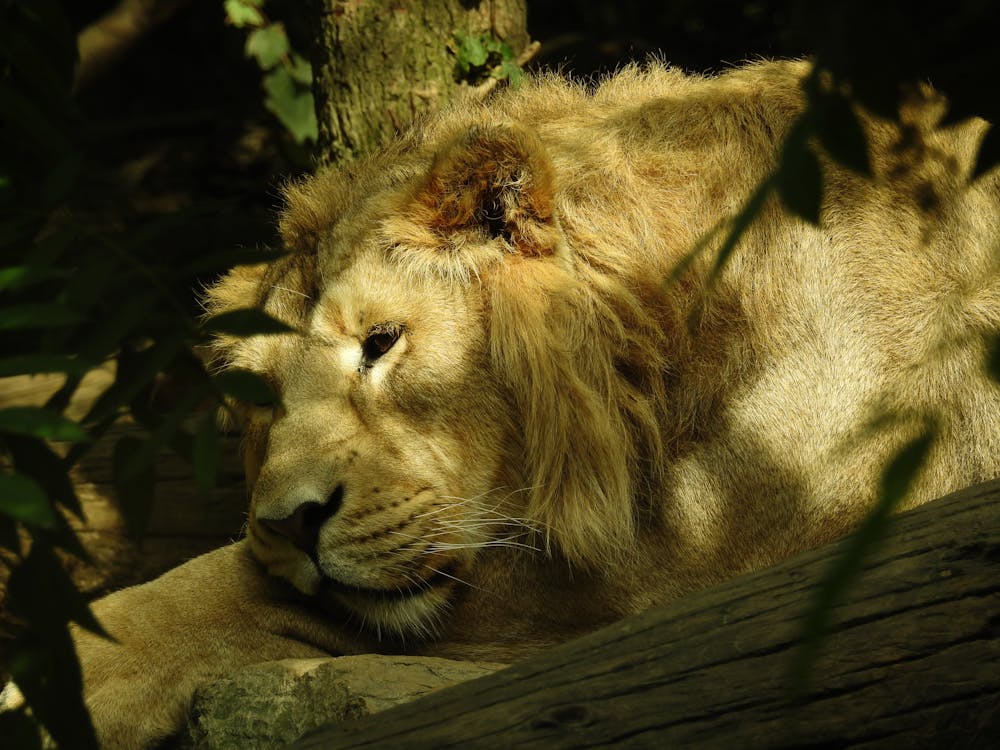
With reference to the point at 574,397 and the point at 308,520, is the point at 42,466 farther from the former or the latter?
the point at 574,397

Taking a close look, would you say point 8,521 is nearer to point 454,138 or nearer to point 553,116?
point 454,138

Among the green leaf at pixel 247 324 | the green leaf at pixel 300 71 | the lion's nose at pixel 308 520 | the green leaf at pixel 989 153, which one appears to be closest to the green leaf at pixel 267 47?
the green leaf at pixel 300 71

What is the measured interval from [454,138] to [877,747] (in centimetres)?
230

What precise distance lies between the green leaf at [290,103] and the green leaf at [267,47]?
8 cm

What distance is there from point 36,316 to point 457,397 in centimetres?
177

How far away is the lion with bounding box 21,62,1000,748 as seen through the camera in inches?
117

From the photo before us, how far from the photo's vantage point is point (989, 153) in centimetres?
120

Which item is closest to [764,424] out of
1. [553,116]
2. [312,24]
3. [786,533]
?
[786,533]

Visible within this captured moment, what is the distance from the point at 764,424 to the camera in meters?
3.04

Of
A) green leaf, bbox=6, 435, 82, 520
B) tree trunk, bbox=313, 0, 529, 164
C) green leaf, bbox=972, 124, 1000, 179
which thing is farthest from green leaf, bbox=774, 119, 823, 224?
tree trunk, bbox=313, 0, 529, 164

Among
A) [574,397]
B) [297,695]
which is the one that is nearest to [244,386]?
[297,695]

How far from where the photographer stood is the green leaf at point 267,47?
17.7 feet

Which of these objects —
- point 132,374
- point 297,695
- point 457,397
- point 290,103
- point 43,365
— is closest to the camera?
point 43,365

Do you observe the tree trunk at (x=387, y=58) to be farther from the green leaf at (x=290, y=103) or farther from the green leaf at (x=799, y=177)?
the green leaf at (x=799, y=177)
